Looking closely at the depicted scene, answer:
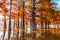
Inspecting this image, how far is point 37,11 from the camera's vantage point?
190 cm

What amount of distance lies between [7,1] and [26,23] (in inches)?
14.7

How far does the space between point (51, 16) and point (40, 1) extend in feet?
0.76

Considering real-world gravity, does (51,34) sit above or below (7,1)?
below

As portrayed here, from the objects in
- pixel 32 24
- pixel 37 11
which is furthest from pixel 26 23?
pixel 37 11

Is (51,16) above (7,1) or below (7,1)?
below

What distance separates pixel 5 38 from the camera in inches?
74.9

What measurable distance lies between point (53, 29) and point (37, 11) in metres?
0.30

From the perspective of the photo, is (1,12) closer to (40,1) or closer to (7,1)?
(7,1)

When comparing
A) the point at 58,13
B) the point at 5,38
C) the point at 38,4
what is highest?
the point at 38,4

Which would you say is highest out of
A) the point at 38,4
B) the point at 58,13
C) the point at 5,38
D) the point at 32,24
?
the point at 38,4

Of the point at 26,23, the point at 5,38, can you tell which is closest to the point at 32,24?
the point at 26,23

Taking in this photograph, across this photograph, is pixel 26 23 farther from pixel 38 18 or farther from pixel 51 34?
pixel 51 34

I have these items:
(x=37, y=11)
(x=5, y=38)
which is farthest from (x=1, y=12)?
(x=37, y=11)

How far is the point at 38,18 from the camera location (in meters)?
1.89
